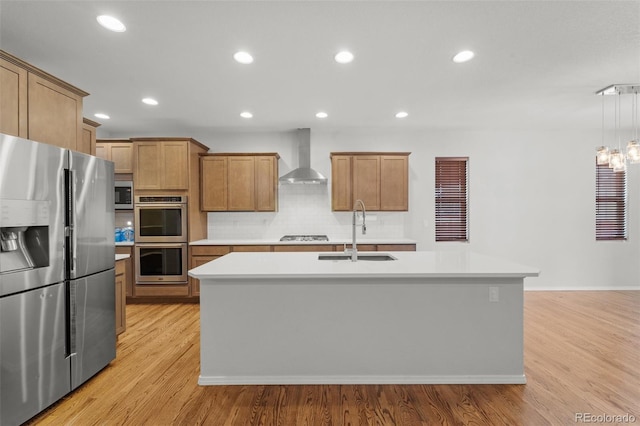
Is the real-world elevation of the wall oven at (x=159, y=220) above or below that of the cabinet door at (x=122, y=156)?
below

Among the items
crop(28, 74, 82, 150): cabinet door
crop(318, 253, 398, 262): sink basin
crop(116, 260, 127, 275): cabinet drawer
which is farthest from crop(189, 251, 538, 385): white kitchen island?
crop(28, 74, 82, 150): cabinet door

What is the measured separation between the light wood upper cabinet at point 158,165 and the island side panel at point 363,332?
2719mm

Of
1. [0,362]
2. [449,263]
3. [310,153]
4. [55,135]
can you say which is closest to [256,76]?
[55,135]

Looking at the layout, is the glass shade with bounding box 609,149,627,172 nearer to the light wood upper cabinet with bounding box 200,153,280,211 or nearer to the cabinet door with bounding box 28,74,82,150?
the light wood upper cabinet with bounding box 200,153,280,211

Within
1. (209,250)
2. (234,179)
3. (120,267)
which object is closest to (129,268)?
(209,250)

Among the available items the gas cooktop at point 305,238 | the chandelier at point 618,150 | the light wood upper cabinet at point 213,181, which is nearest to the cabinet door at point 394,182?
the gas cooktop at point 305,238

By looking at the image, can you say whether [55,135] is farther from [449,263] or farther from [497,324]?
[497,324]

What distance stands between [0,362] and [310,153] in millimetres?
4283

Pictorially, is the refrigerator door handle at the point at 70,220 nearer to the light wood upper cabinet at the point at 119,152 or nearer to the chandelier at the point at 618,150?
the light wood upper cabinet at the point at 119,152

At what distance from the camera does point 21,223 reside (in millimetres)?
1852

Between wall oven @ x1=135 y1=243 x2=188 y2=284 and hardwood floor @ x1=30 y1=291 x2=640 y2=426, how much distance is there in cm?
→ 148

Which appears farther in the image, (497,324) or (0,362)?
(497,324)

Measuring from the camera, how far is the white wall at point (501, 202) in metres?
5.23

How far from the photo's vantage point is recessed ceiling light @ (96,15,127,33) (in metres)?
2.17
